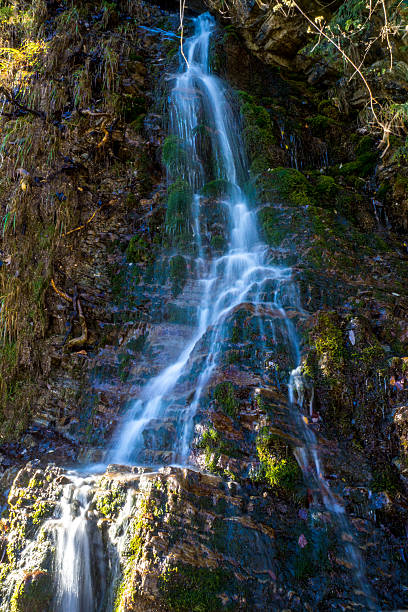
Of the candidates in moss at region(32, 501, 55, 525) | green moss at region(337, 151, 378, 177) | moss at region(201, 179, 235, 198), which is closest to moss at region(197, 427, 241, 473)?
moss at region(32, 501, 55, 525)

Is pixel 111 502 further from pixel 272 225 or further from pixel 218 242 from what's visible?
pixel 272 225

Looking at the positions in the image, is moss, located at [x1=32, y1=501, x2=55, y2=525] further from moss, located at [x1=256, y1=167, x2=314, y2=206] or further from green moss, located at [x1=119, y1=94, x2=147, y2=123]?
green moss, located at [x1=119, y1=94, x2=147, y2=123]

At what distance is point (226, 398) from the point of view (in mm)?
4270

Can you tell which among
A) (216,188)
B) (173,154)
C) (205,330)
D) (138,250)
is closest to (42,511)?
(205,330)

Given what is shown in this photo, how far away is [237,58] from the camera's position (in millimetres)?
11398

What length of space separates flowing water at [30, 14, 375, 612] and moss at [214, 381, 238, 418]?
238 mm

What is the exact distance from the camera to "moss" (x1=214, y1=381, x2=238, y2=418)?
13.7ft

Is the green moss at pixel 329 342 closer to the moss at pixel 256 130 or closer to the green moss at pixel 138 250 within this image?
the green moss at pixel 138 250

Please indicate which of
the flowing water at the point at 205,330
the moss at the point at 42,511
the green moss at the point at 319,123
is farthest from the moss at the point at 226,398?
the green moss at the point at 319,123

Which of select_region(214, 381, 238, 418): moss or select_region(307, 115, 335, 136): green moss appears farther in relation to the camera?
select_region(307, 115, 335, 136): green moss

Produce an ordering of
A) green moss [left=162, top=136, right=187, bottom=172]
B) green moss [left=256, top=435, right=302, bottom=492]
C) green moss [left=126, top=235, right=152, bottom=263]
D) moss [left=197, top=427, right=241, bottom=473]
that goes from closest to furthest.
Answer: green moss [left=256, top=435, right=302, bottom=492] < moss [left=197, top=427, right=241, bottom=473] < green moss [left=126, top=235, right=152, bottom=263] < green moss [left=162, top=136, right=187, bottom=172]

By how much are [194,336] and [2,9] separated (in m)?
10.3

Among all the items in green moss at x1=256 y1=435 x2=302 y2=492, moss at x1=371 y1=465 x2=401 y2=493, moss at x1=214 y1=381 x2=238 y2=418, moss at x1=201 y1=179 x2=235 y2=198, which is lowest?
moss at x1=371 y1=465 x2=401 y2=493

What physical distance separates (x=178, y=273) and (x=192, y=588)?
15.0 feet
